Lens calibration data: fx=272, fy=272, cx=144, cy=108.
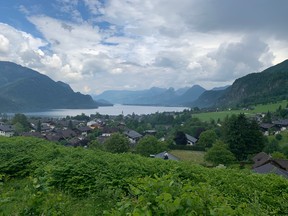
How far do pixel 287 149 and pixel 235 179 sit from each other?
37.0 m

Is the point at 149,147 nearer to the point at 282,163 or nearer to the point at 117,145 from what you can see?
the point at 117,145

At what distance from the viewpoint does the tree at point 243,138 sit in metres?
38.2

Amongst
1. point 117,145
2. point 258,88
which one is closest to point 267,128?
point 117,145

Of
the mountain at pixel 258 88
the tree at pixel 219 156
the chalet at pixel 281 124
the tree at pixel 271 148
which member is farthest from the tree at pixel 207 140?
the mountain at pixel 258 88

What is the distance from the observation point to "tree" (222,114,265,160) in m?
38.2

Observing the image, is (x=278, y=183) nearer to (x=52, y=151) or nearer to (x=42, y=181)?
(x=42, y=181)

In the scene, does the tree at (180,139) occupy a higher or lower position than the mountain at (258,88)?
lower

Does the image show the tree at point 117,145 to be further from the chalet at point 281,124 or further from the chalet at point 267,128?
the chalet at point 281,124

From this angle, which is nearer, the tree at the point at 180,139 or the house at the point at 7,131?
the tree at the point at 180,139

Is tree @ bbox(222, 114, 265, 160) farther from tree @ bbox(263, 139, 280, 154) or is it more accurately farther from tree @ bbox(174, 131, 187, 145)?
tree @ bbox(174, 131, 187, 145)

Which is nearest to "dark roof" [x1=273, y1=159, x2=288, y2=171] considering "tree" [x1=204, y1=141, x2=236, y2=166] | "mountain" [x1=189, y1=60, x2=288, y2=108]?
"tree" [x1=204, y1=141, x2=236, y2=166]

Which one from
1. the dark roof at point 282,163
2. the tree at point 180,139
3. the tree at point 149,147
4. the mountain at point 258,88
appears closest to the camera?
the dark roof at point 282,163

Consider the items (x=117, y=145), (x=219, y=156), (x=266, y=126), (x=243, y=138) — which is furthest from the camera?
(x=266, y=126)

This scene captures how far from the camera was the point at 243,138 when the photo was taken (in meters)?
38.6
